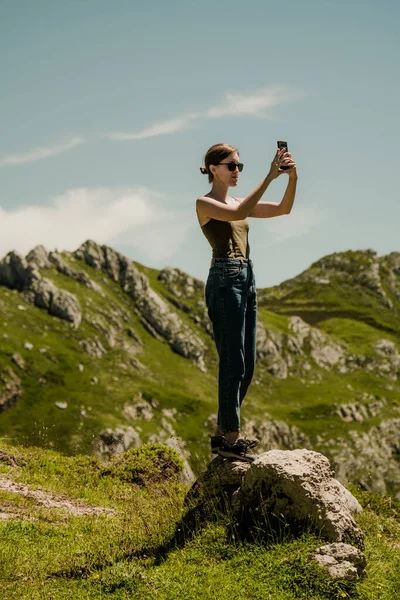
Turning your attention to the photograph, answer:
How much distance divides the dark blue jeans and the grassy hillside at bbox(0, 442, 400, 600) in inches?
67.8

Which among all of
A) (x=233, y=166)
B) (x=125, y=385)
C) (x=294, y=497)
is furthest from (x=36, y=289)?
(x=294, y=497)

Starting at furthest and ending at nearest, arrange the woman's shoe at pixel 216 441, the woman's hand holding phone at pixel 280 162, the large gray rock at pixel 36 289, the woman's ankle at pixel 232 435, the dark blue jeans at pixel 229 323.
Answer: the large gray rock at pixel 36 289
the woman's shoe at pixel 216 441
the woman's ankle at pixel 232 435
the dark blue jeans at pixel 229 323
the woman's hand holding phone at pixel 280 162

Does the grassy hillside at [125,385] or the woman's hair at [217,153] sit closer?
the woman's hair at [217,153]

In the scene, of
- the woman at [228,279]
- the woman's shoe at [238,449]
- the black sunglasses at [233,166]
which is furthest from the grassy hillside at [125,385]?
the black sunglasses at [233,166]

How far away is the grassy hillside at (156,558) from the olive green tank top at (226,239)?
4107 millimetres

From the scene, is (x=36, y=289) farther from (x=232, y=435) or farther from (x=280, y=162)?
(x=280, y=162)

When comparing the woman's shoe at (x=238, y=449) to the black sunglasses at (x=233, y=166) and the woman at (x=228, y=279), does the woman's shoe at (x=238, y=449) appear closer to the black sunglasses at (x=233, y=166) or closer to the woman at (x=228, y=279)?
the woman at (x=228, y=279)

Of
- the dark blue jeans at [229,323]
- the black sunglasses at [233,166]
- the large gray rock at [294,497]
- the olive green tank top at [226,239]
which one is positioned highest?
the black sunglasses at [233,166]

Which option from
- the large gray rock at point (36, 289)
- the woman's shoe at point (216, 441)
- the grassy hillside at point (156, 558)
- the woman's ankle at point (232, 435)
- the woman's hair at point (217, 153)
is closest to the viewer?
the grassy hillside at point (156, 558)

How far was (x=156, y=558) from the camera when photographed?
27.5 ft

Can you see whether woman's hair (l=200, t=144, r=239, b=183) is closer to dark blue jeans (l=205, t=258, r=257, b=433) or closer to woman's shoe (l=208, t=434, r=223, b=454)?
dark blue jeans (l=205, t=258, r=257, b=433)

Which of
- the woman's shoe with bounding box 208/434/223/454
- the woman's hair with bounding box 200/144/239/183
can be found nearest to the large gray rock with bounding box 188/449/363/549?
the woman's shoe with bounding box 208/434/223/454

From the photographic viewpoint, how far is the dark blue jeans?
930 cm

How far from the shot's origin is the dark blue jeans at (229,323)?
9297 millimetres
